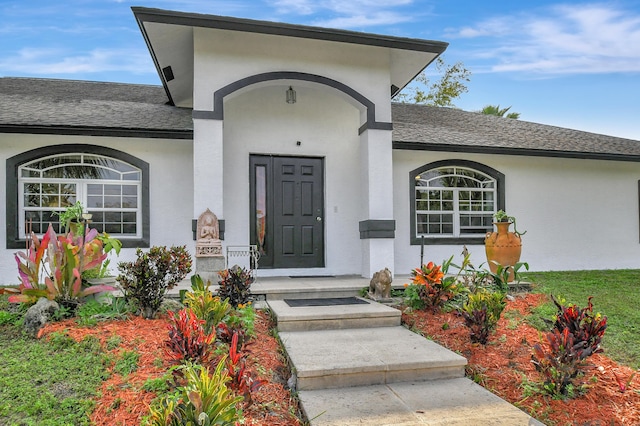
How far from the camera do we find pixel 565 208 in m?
9.33

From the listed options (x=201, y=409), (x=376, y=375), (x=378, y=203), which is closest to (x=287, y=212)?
(x=378, y=203)

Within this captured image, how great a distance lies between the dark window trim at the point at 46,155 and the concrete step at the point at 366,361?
4.29m

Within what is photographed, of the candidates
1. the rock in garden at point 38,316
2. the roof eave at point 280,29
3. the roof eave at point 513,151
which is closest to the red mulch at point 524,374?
the rock in garden at point 38,316

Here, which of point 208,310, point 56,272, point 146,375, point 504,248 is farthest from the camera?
point 504,248

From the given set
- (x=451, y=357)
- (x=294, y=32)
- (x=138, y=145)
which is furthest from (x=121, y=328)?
(x=294, y=32)

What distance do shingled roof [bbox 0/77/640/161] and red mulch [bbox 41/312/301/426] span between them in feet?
13.5

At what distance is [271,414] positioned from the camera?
2.77m

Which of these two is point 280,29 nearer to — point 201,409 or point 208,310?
point 208,310

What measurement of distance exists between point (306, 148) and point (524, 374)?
5.58 metres

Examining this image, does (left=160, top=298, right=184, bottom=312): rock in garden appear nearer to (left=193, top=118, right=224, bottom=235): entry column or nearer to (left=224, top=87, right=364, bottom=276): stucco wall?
(left=193, top=118, right=224, bottom=235): entry column

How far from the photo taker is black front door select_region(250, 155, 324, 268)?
769cm

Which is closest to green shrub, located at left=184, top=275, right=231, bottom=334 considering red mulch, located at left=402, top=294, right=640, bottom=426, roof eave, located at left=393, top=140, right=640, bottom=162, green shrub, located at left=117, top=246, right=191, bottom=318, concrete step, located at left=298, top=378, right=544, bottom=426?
green shrub, located at left=117, top=246, right=191, bottom=318

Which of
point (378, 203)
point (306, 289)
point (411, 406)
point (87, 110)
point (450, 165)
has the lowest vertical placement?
point (411, 406)

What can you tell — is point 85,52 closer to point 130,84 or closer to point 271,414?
point 130,84
